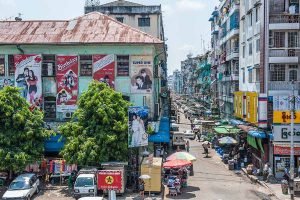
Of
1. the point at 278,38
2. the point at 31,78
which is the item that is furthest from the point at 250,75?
the point at 31,78

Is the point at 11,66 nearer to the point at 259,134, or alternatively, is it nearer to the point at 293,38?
the point at 259,134

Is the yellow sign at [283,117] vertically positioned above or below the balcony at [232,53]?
below

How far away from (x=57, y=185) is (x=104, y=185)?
558 centimetres

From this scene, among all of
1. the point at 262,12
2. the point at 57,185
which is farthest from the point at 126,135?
the point at 262,12

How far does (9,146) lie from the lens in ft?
107

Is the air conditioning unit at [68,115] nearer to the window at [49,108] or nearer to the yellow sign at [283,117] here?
the window at [49,108]

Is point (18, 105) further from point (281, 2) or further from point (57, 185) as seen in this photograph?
point (281, 2)

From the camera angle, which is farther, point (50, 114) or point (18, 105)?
point (50, 114)

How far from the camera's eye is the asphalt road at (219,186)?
30.9m

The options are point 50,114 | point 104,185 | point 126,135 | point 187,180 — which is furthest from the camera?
point 50,114

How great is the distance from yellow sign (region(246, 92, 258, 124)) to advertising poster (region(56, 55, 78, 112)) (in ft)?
46.8

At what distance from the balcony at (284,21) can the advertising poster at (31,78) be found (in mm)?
18612

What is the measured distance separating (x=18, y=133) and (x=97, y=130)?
17.9 ft

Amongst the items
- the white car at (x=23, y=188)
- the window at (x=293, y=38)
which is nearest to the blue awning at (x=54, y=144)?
the white car at (x=23, y=188)
